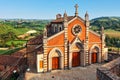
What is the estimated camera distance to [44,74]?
27.4 meters

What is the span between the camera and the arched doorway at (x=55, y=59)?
29073 millimetres

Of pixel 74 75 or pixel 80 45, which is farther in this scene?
pixel 80 45

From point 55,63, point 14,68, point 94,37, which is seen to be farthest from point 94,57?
point 14,68

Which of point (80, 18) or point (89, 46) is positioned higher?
point (80, 18)

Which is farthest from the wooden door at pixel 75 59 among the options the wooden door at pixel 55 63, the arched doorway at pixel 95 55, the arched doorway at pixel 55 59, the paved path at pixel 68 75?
the wooden door at pixel 55 63

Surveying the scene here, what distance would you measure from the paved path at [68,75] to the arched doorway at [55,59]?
3.42 feet

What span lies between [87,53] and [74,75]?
6.38 m

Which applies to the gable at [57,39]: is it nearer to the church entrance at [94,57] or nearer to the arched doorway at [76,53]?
the arched doorway at [76,53]

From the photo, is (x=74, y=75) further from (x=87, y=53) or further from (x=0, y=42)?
(x=0, y=42)

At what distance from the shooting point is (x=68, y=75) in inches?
1049

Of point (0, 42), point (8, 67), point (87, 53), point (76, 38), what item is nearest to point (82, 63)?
point (87, 53)

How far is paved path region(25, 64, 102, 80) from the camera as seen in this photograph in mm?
25380

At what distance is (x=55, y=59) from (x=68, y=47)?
8.95 ft

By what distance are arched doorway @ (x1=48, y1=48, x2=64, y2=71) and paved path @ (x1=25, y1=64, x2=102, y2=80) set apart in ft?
3.42
